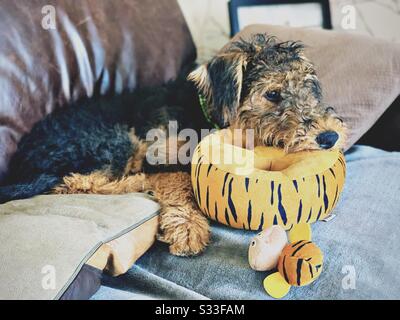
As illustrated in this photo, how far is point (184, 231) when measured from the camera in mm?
1446

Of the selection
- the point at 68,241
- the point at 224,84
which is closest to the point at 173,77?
the point at 224,84

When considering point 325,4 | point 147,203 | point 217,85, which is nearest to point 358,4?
point 325,4

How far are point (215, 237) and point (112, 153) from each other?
24.8 inches

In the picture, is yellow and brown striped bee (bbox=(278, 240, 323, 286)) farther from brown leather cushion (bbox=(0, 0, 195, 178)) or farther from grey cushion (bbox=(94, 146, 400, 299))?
brown leather cushion (bbox=(0, 0, 195, 178))

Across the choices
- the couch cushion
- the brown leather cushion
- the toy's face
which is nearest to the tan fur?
the couch cushion

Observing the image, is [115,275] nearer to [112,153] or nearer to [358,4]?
[112,153]

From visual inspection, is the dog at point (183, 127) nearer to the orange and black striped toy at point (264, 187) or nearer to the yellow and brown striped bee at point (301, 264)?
the orange and black striped toy at point (264, 187)

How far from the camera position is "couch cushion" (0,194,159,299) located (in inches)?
43.6

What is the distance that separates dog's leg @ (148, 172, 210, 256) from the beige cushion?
0.80 meters

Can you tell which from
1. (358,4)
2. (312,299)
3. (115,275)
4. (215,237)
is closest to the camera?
(312,299)

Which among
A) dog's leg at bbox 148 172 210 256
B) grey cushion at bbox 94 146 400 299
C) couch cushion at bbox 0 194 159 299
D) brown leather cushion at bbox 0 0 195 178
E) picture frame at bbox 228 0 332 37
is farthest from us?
picture frame at bbox 228 0 332 37

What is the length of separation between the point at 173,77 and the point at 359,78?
0.97 meters

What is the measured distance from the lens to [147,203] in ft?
4.99

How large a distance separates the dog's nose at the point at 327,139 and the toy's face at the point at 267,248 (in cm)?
38
